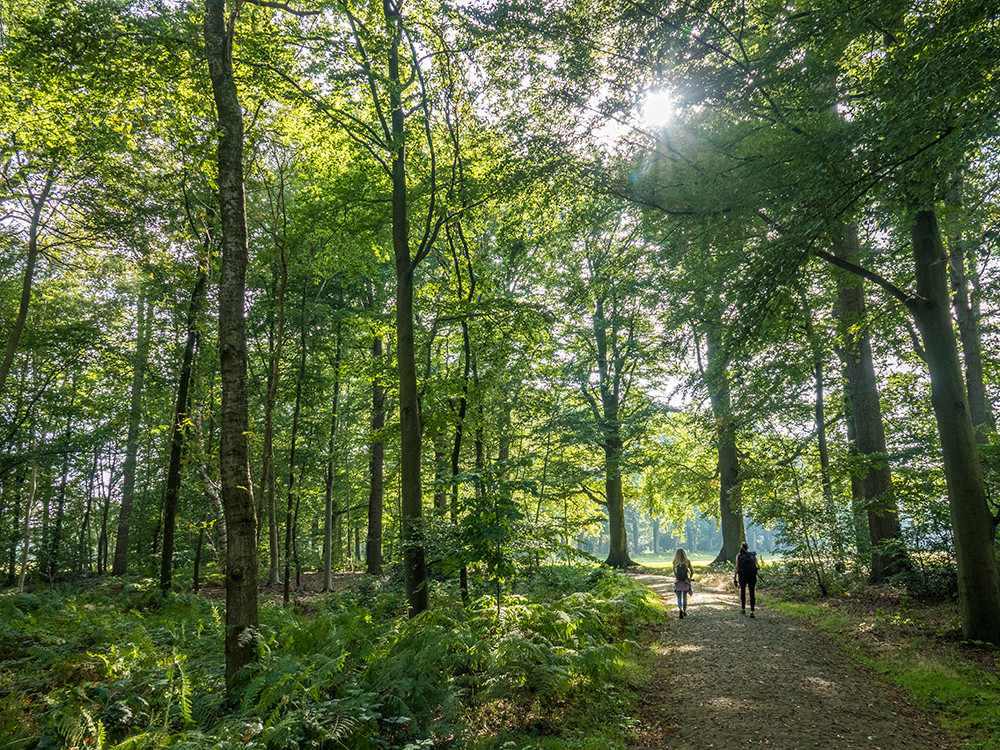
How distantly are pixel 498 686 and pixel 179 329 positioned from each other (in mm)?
14567

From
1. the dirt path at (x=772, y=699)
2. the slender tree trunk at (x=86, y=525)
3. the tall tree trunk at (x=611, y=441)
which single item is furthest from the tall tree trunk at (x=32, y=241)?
the tall tree trunk at (x=611, y=441)

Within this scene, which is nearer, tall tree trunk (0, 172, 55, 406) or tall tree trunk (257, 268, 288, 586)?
tall tree trunk (257, 268, 288, 586)

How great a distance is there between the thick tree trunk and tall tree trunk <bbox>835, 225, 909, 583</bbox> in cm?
128

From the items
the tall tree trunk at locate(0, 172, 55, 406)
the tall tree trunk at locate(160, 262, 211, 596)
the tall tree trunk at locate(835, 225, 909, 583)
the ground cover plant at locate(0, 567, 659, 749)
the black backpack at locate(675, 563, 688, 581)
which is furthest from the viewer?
the tall tree trunk at locate(160, 262, 211, 596)

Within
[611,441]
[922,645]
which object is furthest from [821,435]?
[922,645]

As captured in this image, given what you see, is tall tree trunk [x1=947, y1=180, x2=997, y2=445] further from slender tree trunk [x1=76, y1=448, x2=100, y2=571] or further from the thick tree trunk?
slender tree trunk [x1=76, y1=448, x2=100, y2=571]

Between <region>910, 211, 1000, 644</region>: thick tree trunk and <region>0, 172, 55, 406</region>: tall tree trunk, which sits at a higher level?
<region>0, 172, 55, 406</region>: tall tree trunk


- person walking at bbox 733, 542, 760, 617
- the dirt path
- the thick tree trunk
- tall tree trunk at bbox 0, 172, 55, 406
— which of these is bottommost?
the dirt path

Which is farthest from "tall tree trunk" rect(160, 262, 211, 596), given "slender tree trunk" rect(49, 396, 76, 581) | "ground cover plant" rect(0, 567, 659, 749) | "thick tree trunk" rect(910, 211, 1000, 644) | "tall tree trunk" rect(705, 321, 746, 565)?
"tall tree trunk" rect(705, 321, 746, 565)

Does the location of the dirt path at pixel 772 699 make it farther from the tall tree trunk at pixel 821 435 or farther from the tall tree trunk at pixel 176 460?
the tall tree trunk at pixel 176 460

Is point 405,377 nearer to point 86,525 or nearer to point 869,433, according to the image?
point 869,433

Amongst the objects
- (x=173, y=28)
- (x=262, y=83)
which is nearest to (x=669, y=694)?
(x=262, y=83)

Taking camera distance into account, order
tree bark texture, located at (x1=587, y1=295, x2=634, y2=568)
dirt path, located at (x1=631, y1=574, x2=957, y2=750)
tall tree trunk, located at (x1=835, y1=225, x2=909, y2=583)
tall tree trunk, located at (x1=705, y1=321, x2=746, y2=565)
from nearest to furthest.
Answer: dirt path, located at (x1=631, y1=574, x2=957, y2=750) → tall tree trunk, located at (x1=835, y1=225, x2=909, y2=583) → tall tree trunk, located at (x1=705, y1=321, x2=746, y2=565) → tree bark texture, located at (x1=587, y1=295, x2=634, y2=568)

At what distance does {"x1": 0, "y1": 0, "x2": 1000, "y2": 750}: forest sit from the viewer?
5098 millimetres
